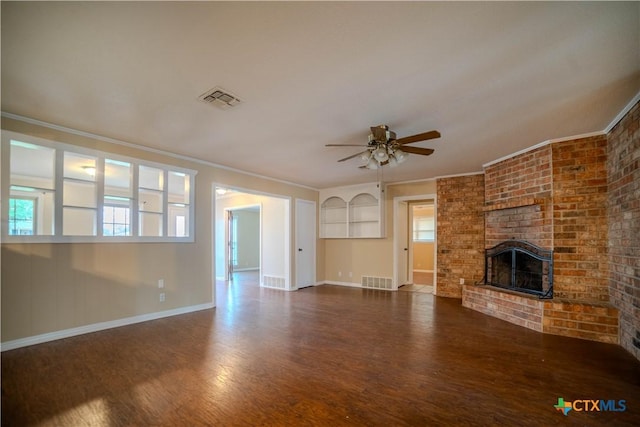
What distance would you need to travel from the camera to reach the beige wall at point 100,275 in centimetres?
302

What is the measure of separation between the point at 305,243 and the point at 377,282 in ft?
6.44

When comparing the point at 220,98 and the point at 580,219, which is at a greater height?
the point at 220,98

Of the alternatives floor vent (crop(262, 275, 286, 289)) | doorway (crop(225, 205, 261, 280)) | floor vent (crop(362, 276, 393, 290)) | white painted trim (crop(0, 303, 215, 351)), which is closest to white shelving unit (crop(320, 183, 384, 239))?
floor vent (crop(362, 276, 393, 290))

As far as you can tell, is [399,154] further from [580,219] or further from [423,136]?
[580,219]

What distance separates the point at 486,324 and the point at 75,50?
17.0 ft

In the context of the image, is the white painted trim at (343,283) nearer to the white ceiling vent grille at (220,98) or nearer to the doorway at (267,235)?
the doorway at (267,235)

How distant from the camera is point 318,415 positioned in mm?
1946

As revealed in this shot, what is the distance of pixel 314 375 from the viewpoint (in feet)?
8.16

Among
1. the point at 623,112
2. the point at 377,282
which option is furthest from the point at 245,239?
the point at 623,112

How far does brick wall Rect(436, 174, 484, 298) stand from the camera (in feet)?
17.7

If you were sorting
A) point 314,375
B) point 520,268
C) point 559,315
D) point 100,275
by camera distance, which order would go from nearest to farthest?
point 314,375 → point 559,315 → point 100,275 → point 520,268

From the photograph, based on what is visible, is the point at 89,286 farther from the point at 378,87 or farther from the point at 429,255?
the point at 429,255

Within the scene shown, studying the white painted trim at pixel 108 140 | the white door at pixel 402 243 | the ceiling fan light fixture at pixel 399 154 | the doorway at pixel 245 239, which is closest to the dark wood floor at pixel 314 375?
the ceiling fan light fixture at pixel 399 154

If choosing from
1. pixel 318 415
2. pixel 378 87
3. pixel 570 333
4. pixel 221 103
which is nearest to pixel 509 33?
pixel 378 87
